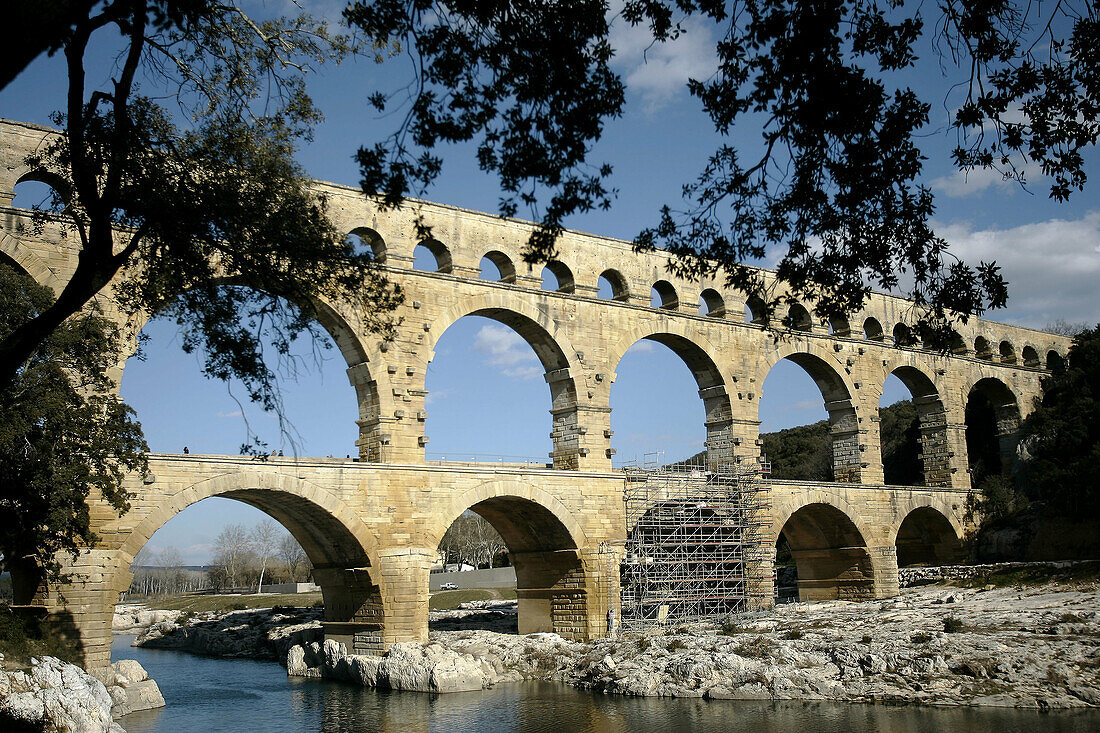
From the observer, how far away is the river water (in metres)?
14.0

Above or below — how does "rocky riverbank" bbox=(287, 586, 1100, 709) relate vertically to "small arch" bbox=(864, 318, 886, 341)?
below

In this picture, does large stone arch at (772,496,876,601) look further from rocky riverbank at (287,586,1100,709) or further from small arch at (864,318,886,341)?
small arch at (864,318,886,341)

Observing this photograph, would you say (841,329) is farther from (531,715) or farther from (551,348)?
(531,715)

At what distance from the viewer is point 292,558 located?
236 ft

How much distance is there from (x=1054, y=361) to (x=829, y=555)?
48.0 feet

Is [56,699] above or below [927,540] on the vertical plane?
below

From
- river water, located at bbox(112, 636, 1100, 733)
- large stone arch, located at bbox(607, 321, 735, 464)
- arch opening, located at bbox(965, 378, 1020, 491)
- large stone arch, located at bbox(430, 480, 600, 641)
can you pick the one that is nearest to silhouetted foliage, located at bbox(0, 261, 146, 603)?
river water, located at bbox(112, 636, 1100, 733)

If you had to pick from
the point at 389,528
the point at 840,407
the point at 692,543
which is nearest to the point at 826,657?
the point at 692,543

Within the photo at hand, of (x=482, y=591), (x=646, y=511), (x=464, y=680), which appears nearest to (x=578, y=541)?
(x=646, y=511)

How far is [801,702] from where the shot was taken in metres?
16.4

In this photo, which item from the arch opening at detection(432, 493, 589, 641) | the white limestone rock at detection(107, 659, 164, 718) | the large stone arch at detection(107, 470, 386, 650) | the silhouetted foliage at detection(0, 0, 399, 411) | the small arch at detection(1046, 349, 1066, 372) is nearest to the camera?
the silhouetted foliage at detection(0, 0, 399, 411)

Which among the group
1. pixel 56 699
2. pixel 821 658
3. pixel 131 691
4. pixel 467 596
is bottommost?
pixel 467 596

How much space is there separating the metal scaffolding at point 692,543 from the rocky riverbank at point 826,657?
1.13 meters

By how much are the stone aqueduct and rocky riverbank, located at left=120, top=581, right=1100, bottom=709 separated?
4.17 ft
